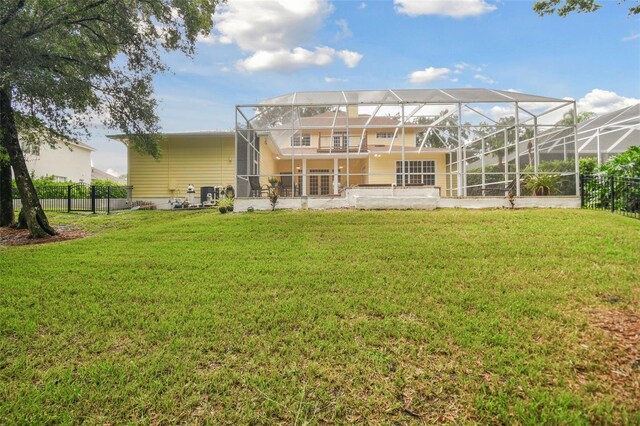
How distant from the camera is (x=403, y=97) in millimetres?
12922

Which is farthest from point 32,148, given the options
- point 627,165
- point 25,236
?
point 627,165

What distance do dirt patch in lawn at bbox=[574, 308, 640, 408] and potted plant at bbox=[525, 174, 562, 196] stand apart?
884 cm

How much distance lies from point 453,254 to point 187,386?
504 centimetres

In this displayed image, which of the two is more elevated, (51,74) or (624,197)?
(51,74)

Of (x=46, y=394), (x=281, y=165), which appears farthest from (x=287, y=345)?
(x=281, y=165)

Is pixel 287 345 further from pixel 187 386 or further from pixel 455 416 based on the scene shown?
pixel 455 416

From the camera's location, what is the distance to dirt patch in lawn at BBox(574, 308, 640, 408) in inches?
114

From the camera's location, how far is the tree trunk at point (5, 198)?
38.3 ft

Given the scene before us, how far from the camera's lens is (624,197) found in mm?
10094

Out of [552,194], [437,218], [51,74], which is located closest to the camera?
[51,74]

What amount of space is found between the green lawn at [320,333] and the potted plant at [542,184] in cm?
513

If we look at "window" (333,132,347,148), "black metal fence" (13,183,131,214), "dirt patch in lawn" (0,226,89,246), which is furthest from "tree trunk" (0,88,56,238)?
"window" (333,132,347,148)

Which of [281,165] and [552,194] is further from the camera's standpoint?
[281,165]

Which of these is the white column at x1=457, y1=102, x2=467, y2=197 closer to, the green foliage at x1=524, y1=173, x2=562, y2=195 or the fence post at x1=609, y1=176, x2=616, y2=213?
the green foliage at x1=524, y1=173, x2=562, y2=195
